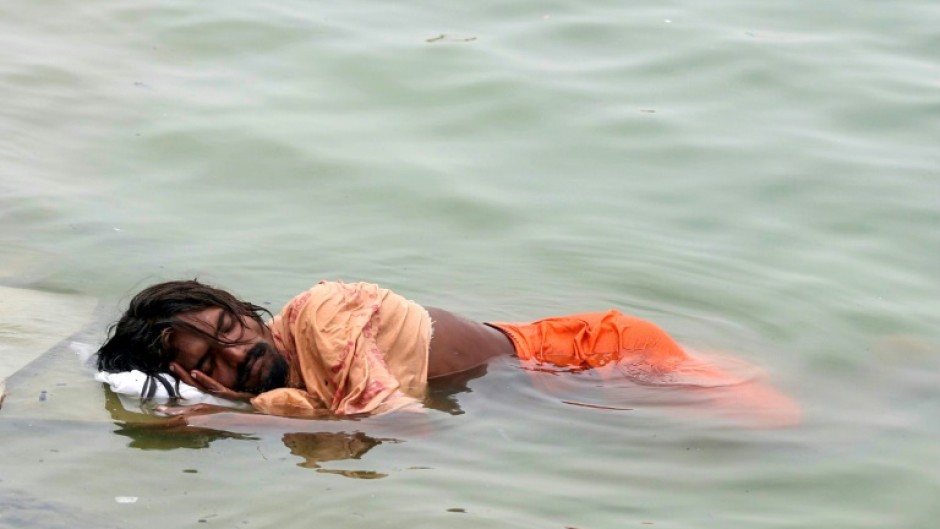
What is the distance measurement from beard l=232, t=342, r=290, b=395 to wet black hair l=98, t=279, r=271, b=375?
0.13 m

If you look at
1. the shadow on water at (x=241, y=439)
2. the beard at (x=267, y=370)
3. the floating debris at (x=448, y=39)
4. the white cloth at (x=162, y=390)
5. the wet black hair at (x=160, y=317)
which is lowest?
the shadow on water at (x=241, y=439)

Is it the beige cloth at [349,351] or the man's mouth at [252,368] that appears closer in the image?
the beige cloth at [349,351]

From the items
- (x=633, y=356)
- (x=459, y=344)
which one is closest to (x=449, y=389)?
(x=459, y=344)

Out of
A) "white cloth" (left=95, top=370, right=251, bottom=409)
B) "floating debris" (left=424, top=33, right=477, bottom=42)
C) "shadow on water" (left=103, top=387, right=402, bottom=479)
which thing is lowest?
"shadow on water" (left=103, top=387, right=402, bottom=479)

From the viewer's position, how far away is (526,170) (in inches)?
297

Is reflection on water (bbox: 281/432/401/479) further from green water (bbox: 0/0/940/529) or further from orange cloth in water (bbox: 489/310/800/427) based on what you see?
orange cloth in water (bbox: 489/310/800/427)

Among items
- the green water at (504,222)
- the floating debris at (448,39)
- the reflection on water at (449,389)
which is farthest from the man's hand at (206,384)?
the floating debris at (448,39)

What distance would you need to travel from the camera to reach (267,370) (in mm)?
4715

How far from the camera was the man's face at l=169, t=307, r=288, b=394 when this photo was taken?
4.64 m

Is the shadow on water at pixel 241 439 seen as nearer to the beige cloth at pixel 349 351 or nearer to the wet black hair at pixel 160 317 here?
the beige cloth at pixel 349 351

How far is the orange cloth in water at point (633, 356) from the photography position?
4.98 meters

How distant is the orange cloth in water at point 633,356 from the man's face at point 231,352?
3.23 ft

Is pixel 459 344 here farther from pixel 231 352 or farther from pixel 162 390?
pixel 162 390

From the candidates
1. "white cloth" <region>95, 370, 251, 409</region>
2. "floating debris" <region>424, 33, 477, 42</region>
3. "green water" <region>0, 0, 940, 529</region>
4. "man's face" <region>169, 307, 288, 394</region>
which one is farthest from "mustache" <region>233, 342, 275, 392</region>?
"floating debris" <region>424, 33, 477, 42</region>
